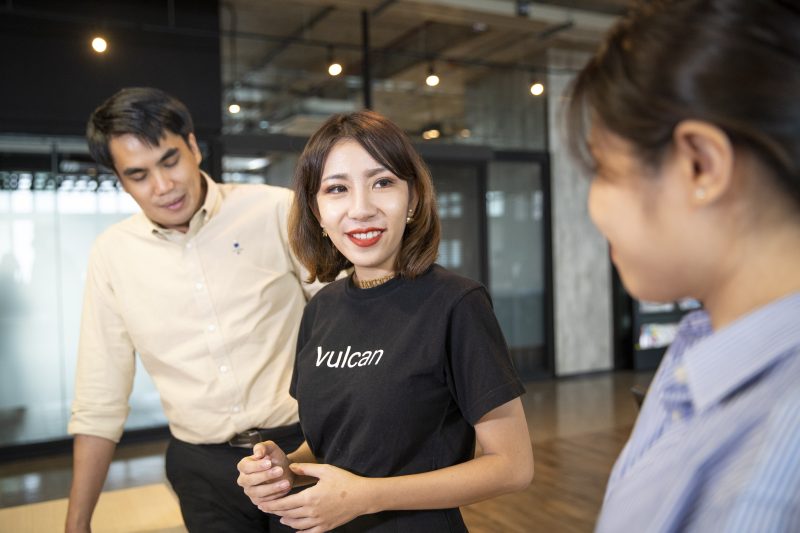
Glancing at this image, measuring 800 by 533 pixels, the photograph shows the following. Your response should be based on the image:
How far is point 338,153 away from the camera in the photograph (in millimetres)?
1323

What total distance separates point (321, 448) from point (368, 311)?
0.31 meters

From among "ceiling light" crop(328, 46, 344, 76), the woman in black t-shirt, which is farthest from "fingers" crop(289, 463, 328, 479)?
"ceiling light" crop(328, 46, 344, 76)

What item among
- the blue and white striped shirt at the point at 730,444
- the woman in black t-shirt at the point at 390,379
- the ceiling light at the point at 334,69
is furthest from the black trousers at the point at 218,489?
the ceiling light at the point at 334,69

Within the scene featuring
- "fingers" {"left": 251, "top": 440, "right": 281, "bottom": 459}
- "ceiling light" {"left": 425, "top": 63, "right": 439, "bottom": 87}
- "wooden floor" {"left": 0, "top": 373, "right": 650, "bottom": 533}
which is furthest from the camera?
"ceiling light" {"left": 425, "top": 63, "right": 439, "bottom": 87}

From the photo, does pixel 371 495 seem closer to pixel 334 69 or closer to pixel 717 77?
pixel 717 77

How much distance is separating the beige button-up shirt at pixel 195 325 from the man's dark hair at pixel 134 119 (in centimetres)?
23

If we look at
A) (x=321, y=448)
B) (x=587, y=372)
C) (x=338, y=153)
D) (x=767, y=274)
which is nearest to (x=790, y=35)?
(x=767, y=274)

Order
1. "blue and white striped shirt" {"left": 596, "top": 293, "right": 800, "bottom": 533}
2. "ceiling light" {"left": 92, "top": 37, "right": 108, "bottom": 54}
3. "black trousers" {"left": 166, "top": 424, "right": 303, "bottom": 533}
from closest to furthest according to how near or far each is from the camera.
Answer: "blue and white striped shirt" {"left": 596, "top": 293, "right": 800, "bottom": 533}
"black trousers" {"left": 166, "top": 424, "right": 303, "bottom": 533}
"ceiling light" {"left": 92, "top": 37, "right": 108, "bottom": 54}

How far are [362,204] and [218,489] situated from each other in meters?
0.94

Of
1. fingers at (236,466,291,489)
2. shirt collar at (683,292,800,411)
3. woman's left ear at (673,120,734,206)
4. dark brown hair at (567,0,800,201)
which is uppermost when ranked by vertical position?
dark brown hair at (567,0,800,201)

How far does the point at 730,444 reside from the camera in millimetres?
570

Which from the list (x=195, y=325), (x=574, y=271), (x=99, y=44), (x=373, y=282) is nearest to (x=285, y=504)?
(x=373, y=282)

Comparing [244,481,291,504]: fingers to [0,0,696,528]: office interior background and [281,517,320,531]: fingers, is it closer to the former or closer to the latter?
[281,517,320,531]: fingers

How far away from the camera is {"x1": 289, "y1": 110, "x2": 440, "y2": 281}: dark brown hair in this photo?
132 cm
